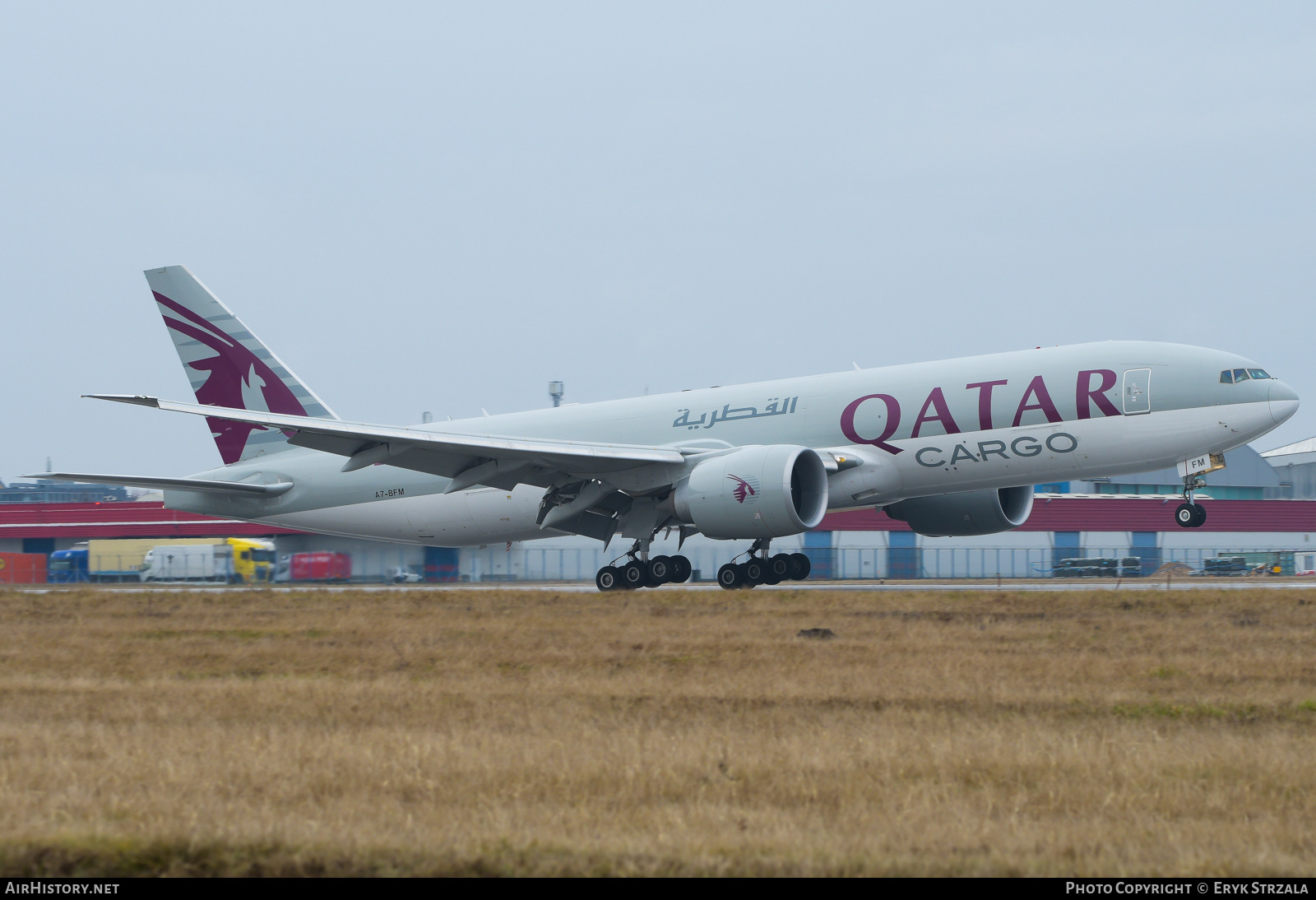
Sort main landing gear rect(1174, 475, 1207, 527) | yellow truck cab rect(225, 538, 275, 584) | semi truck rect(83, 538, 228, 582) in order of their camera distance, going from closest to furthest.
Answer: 1. main landing gear rect(1174, 475, 1207, 527)
2. yellow truck cab rect(225, 538, 275, 584)
3. semi truck rect(83, 538, 228, 582)

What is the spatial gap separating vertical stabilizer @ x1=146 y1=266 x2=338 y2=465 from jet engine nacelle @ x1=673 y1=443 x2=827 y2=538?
10.8m

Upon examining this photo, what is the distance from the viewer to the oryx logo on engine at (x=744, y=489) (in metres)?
22.5

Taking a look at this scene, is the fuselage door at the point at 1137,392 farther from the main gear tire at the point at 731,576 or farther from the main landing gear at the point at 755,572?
the main gear tire at the point at 731,576

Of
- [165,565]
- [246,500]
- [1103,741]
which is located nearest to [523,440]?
[246,500]

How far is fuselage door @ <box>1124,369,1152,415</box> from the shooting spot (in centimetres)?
2270

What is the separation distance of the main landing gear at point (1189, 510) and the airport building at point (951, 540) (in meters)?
16.5

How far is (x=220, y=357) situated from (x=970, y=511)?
1749 cm

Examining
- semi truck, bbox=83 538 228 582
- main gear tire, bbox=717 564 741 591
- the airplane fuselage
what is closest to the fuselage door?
the airplane fuselage

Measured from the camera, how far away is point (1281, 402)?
22750mm

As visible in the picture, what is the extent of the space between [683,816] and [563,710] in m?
3.46

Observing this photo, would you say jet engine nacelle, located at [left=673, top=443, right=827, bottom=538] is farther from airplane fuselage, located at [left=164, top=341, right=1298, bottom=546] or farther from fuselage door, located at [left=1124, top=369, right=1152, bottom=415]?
fuselage door, located at [left=1124, top=369, right=1152, bottom=415]

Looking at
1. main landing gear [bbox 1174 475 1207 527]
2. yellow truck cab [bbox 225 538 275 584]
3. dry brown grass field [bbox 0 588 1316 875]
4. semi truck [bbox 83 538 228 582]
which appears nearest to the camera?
dry brown grass field [bbox 0 588 1316 875]
